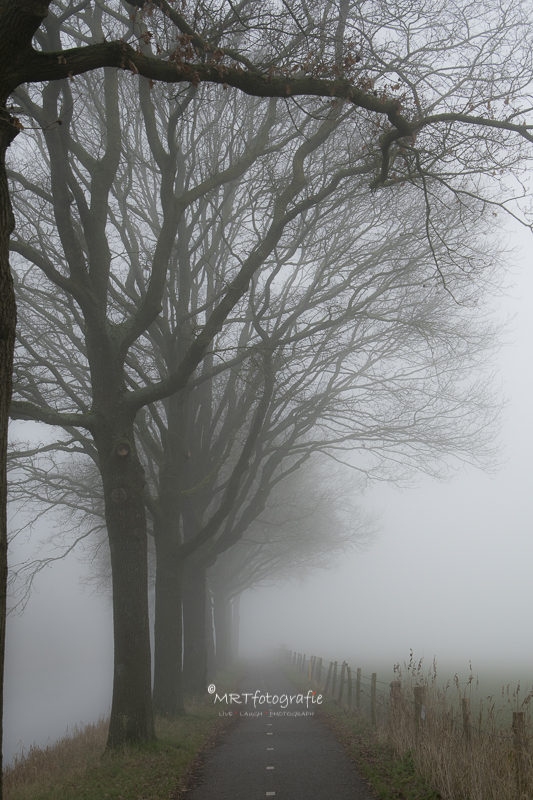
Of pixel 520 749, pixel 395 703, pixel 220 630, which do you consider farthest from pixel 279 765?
pixel 220 630

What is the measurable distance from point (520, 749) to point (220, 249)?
40.4ft

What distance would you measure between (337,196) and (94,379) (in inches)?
222

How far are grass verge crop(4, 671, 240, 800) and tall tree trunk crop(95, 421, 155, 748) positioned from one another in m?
0.49

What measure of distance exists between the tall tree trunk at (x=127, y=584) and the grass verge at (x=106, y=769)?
49cm

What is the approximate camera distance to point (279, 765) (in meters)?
8.01

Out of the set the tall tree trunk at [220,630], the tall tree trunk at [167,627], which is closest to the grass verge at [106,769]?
the tall tree trunk at [167,627]

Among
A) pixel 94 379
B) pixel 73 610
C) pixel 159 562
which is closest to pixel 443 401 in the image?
pixel 159 562

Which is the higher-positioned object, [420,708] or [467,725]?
[467,725]

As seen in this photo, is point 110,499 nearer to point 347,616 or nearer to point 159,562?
point 159,562

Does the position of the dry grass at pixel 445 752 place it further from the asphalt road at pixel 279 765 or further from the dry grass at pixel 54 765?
the dry grass at pixel 54 765

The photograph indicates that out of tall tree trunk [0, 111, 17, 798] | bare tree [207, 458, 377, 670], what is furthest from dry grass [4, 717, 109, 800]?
bare tree [207, 458, 377, 670]

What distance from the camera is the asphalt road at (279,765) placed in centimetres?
666

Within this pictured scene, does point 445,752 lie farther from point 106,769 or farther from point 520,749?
point 106,769

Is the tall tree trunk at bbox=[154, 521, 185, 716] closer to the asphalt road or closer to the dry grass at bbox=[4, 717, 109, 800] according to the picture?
the asphalt road
